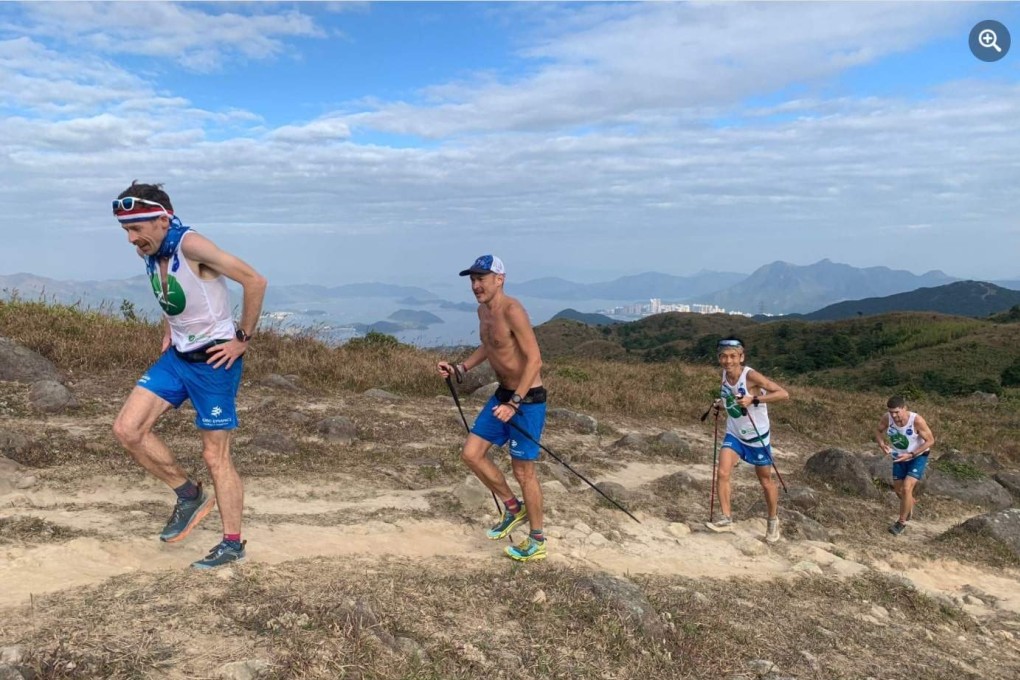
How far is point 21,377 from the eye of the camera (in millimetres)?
9906

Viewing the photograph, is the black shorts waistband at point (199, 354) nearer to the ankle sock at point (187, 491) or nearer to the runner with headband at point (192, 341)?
the runner with headband at point (192, 341)

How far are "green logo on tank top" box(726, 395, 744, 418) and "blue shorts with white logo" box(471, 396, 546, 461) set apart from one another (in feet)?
9.06

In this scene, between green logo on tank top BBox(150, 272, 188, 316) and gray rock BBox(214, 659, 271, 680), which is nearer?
gray rock BBox(214, 659, 271, 680)

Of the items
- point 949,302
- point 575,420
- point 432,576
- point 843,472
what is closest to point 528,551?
point 432,576

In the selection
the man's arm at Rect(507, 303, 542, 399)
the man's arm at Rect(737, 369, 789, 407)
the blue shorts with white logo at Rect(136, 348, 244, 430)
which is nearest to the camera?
the blue shorts with white logo at Rect(136, 348, 244, 430)

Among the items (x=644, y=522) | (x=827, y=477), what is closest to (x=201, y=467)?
(x=644, y=522)

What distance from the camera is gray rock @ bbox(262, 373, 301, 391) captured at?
38.1 ft

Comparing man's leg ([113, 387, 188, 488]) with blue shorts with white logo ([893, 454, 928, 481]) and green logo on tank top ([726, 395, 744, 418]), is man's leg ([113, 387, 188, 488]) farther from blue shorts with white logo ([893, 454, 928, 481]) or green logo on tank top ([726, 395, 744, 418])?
blue shorts with white logo ([893, 454, 928, 481])

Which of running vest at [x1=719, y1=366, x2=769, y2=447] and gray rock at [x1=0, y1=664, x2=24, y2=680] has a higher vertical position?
running vest at [x1=719, y1=366, x2=769, y2=447]

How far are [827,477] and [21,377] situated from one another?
11740mm

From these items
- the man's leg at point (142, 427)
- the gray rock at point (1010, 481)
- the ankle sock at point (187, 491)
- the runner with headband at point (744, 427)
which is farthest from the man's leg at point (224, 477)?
the gray rock at point (1010, 481)

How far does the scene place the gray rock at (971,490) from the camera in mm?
10562

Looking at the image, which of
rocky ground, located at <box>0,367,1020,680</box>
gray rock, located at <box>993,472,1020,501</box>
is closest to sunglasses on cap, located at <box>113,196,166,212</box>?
rocky ground, located at <box>0,367,1020,680</box>

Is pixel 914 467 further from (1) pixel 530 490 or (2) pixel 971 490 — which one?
(1) pixel 530 490
